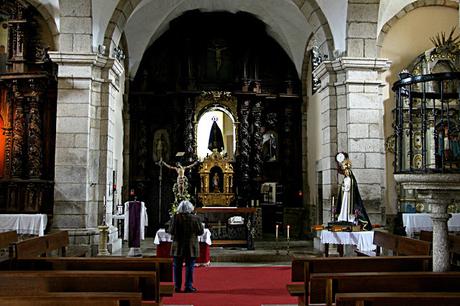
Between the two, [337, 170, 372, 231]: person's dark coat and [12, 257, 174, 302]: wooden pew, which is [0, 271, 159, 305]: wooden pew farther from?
[337, 170, 372, 231]: person's dark coat

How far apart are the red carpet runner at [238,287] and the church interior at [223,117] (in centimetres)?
98

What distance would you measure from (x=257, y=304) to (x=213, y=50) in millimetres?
11939

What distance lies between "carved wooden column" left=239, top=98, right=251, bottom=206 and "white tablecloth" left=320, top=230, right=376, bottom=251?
7.55 metres

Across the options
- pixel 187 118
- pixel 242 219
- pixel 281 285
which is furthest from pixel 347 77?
pixel 187 118

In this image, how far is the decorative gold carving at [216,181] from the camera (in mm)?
16922

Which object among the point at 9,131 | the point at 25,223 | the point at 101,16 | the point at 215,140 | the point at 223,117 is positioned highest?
the point at 101,16

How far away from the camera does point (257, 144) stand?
17609 mm

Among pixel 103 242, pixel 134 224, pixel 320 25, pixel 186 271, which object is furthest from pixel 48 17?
pixel 186 271

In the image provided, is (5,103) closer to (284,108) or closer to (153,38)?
(153,38)

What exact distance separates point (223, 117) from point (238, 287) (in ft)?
32.6

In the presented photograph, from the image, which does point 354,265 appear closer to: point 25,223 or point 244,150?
point 25,223

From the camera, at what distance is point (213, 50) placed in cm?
1798

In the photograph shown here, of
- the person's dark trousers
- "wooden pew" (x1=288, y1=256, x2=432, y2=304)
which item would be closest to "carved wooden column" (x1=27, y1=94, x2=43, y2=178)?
the person's dark trousers

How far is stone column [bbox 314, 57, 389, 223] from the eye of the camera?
1155 centimetres
